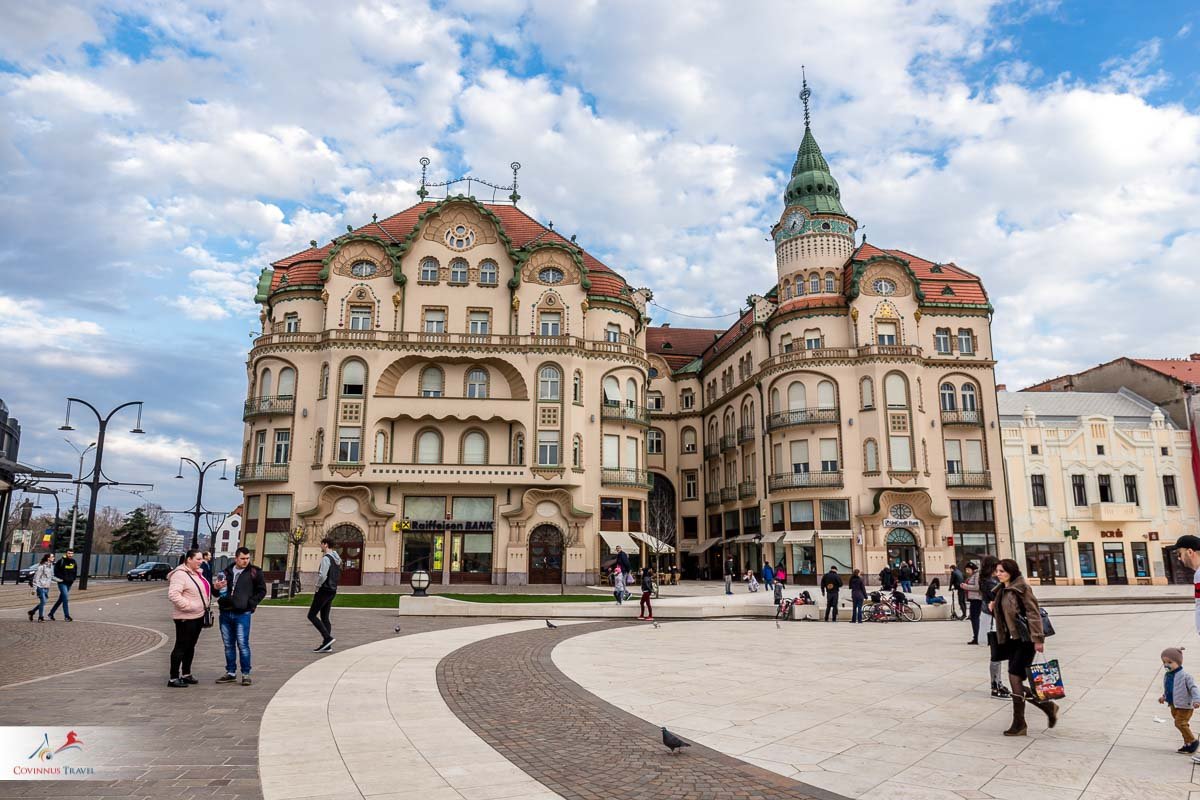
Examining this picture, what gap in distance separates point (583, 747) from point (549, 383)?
37256mm

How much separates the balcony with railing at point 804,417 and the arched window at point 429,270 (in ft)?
73.2

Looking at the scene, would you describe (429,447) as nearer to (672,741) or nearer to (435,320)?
(435,320)

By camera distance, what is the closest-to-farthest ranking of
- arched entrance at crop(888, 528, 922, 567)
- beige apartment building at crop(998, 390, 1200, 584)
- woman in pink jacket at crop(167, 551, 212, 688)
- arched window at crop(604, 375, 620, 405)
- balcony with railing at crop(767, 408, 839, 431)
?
woman in pink jacket at crop(167, 551, 212, 688)
arched entrance at crop(888, 528, 922, 567)
balcony with railing at crop(767, 408, 839, 431)
arched window at crop(604, 375, 620, 405)
beige apartment building at crop(998, 390, 1200, 584)

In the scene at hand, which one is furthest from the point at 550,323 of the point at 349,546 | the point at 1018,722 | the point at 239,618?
the point at 1018,722

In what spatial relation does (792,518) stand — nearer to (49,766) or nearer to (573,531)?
(573,531)

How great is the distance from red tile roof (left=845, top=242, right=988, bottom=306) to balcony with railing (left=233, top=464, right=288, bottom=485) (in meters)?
35.3

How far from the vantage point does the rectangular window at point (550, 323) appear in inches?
1804

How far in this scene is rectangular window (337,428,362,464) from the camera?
42656mm

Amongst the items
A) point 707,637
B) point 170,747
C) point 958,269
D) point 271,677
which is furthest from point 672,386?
point 170,747

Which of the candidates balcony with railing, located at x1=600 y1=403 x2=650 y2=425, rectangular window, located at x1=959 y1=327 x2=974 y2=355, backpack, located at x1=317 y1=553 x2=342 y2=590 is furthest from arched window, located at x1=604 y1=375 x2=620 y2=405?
backpack, located at x1=317 y1=553 x2=342 y2=590

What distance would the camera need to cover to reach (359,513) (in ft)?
140

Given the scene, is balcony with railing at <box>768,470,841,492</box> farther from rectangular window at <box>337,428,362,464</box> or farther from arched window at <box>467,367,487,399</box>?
rectangular window at <box>337,428,362,464</box>

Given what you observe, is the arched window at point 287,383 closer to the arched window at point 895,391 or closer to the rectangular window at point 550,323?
the rectangular window at point 550,323

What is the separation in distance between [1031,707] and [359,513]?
3777 cm
